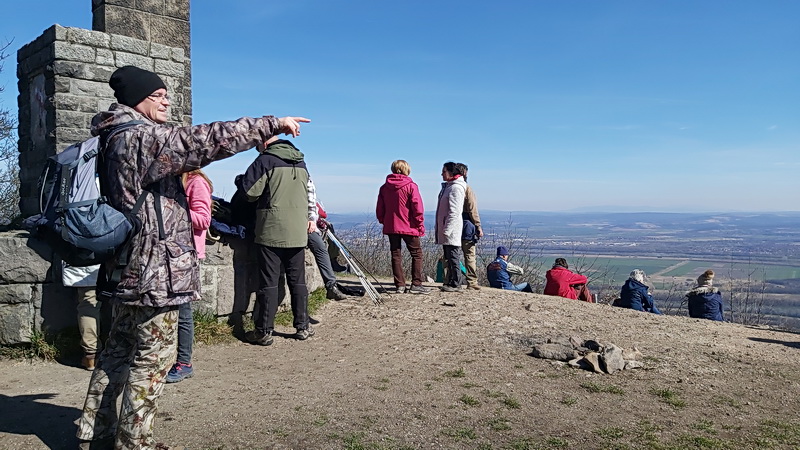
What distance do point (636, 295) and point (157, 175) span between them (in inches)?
313

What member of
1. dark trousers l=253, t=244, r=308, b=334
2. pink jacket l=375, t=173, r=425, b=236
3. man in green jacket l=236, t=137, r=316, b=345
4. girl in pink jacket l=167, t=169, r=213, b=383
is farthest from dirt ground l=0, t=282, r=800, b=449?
pink jacket l=375, t=173, r=425, b=236

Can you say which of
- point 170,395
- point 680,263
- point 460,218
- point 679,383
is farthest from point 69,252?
point 680,263

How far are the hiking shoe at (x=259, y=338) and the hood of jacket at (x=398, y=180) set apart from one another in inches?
109

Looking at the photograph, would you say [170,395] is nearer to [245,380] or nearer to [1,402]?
[245,380]

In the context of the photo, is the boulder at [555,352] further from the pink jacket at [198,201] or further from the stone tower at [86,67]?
the stone tower at [86,67]

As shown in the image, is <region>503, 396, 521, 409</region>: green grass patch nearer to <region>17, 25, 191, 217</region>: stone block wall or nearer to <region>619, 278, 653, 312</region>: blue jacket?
<region>17, 25, 191, 217</region>: stone block wall

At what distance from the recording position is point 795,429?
405 cm

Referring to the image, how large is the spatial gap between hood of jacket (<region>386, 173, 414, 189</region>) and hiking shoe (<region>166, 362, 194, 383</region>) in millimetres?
3732

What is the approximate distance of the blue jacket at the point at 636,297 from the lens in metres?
9.12

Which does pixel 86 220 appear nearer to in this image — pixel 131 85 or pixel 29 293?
pixel 131 85

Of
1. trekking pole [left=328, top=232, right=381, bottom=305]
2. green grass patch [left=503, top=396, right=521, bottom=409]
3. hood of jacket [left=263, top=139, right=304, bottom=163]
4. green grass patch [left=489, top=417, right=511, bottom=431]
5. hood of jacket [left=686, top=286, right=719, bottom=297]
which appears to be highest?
hood of jacket [left=263, top=139, right=304, bottom=163]

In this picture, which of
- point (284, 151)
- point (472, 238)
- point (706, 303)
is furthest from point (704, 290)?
point (284, 151)

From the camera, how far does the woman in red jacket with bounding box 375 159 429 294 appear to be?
25.2 feet

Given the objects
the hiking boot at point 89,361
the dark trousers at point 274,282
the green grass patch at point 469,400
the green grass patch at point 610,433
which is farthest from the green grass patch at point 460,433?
the hiking boot at point 89,361
